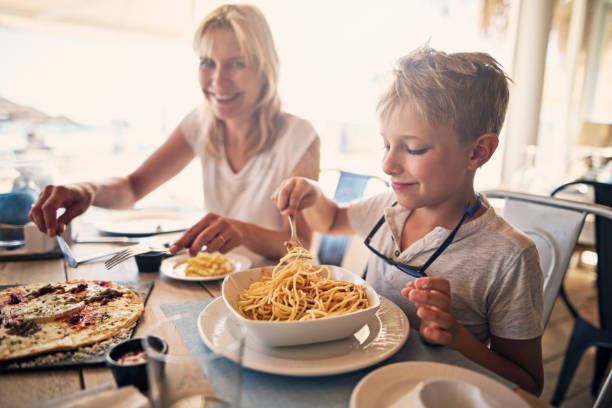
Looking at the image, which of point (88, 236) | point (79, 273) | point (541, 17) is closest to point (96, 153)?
point (88, 236)

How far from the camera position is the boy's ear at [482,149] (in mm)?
1068

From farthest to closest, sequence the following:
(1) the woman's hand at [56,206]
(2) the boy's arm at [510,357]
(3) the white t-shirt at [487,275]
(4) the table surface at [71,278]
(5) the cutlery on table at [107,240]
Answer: (5) the cutlery on table at [107,240] < (1) the woman's hand at [56,206] < (3) the white t-shirt at [487,275] < (2) the boy's arm at [510,357] < (4) the table surface at [71,278]

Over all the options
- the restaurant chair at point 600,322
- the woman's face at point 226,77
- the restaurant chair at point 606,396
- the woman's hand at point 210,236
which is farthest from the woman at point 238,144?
the restaurant chair at point 600,322

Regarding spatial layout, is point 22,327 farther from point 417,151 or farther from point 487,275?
point 487,275

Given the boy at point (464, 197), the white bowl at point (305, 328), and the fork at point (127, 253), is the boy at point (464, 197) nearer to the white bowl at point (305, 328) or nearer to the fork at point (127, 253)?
the white bowl at point (305, 328)

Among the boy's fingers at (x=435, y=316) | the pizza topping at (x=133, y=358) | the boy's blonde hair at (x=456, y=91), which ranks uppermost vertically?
the boy's blonde hair at (x=456, y=91)

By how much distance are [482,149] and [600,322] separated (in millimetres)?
1535

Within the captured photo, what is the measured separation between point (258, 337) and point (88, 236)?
117 centimetres

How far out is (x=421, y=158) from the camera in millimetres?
1033

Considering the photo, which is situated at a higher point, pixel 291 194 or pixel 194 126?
pixel 194 126

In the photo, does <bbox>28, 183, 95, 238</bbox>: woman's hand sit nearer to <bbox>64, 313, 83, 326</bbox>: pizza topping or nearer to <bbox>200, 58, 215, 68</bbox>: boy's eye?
<bbox>64, 313, 83, 326</bbox>: pizza topping

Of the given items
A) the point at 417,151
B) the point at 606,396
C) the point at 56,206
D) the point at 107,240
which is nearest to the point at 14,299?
the point at 56,206

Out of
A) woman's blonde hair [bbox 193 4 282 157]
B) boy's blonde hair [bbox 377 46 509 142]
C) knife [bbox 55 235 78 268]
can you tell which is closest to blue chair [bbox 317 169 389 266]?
woman's blonde hair [bbox 193 4 282 157]

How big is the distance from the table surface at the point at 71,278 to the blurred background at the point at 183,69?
2043mm
